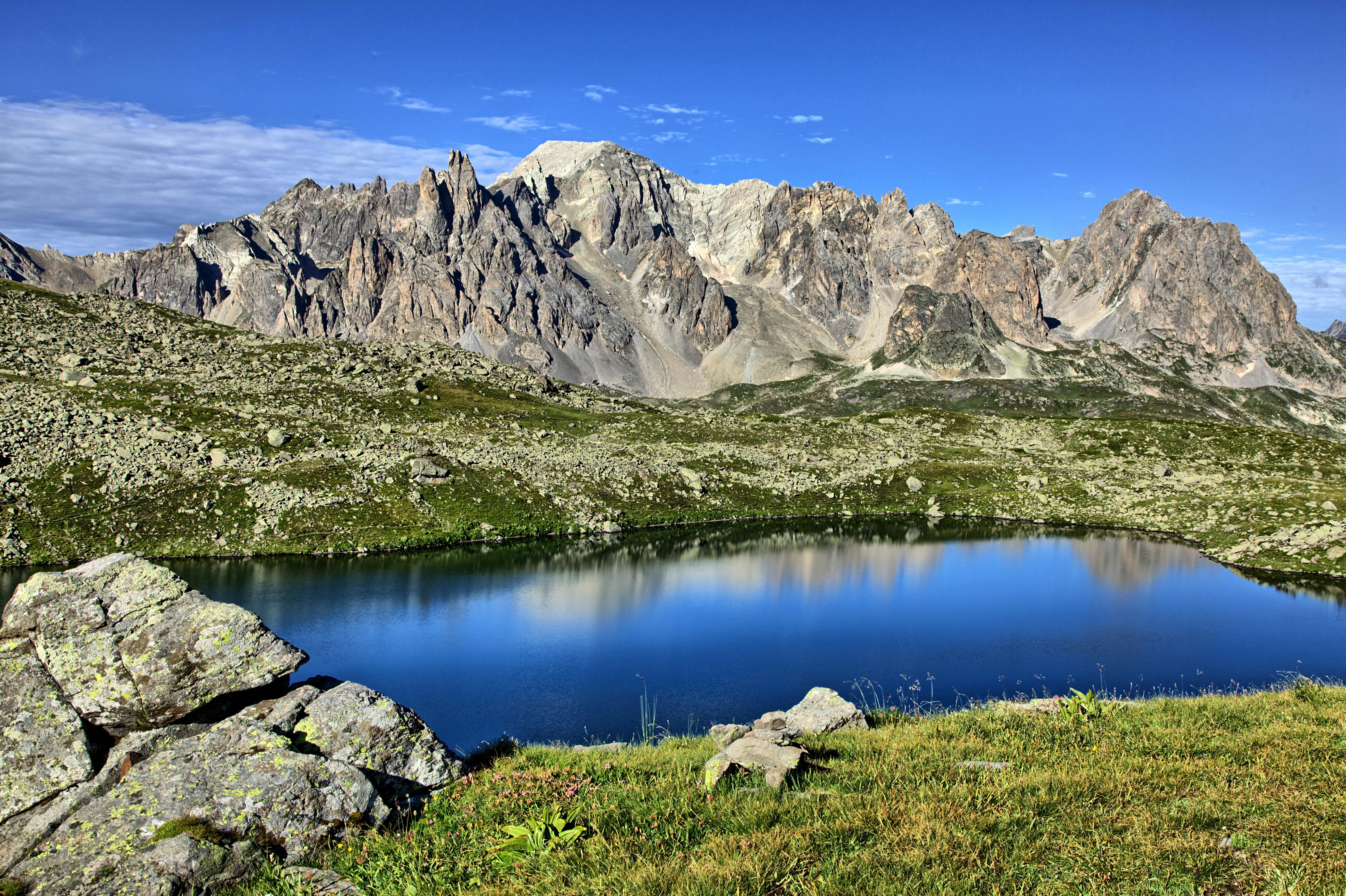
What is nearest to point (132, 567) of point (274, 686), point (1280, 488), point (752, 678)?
point (274, 686)

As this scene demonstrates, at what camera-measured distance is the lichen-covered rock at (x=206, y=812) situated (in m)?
10.3

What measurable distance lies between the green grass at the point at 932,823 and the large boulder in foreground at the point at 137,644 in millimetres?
5160

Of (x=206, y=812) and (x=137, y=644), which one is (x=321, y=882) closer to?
(x=206, y=812)

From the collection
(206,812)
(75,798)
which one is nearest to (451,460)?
(75,798)

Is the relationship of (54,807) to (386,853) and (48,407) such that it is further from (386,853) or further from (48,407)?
(48,407)

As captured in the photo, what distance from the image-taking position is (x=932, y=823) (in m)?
10.5

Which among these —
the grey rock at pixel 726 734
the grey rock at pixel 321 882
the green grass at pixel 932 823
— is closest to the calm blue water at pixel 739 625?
the grey rock at pixel 726 734

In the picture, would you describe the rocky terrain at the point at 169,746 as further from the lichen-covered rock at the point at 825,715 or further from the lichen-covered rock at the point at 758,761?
the lichen-covered rock at the point at 825,715

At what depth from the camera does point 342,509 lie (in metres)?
68.4

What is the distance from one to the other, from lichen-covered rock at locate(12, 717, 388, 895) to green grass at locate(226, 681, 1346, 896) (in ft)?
1.81

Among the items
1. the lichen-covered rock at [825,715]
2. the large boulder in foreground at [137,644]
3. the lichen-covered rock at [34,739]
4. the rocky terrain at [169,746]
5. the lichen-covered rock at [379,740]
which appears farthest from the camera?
the lichen-covered rock at [825,715]

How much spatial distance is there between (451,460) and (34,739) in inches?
2647

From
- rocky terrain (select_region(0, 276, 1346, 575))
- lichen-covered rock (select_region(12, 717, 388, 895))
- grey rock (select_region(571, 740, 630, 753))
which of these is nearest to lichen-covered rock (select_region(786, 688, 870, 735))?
grey rock (select_region(571, 740, 630, 753))

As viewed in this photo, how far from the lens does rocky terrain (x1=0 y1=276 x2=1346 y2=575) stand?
6397 cm
